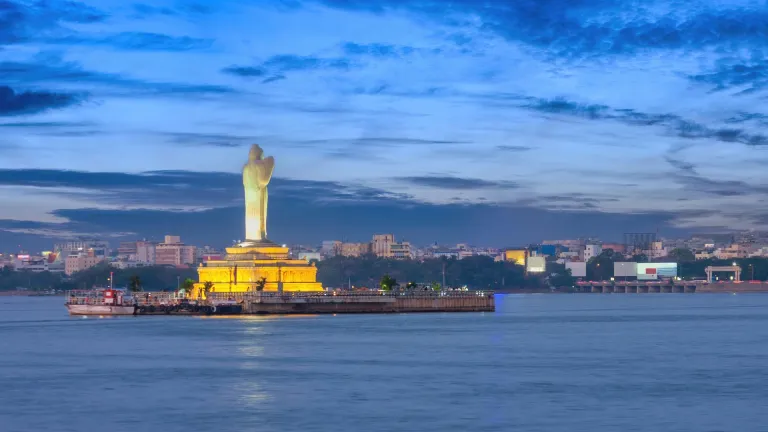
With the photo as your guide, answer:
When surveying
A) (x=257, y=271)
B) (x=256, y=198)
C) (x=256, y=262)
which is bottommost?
A: (x=257, y=271)

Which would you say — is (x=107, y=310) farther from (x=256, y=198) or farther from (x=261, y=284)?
(x=256, y=198)

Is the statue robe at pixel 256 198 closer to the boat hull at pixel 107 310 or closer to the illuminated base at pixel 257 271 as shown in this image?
the illuminated base at pixel 257 271

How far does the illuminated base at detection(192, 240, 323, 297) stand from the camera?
324 feet

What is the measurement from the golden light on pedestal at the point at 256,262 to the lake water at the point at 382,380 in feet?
80.2

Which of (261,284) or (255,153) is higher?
(255,153)

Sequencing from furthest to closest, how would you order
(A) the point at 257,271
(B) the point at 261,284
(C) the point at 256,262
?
(C) the point at 256,262, (A) the point at 257,271, (B) the point at 261,284

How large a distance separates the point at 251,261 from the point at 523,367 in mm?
52456

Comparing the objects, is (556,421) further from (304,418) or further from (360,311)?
(360,311)

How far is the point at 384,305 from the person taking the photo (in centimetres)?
10131

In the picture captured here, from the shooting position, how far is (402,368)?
48.3 metres

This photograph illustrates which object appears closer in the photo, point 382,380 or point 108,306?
point 382,380

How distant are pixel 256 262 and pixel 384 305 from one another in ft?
32.9

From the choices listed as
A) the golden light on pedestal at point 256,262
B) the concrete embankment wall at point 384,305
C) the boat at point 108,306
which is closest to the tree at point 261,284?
the golden light on pedestal at point 256,262

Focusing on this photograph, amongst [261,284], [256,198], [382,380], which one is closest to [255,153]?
[256,198]
